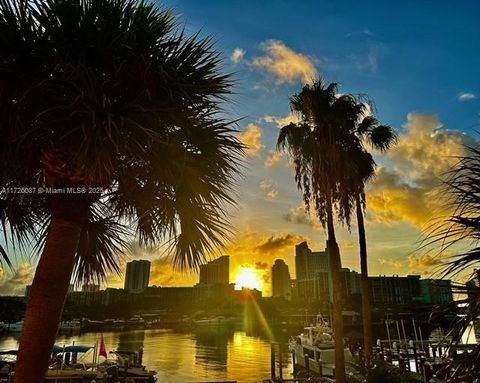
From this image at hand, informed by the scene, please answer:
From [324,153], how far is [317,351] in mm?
15279

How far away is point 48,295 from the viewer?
144 inches

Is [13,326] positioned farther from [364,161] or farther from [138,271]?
[364,161]

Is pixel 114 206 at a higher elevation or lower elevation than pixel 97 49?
lower

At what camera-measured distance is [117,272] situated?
21.7 feet

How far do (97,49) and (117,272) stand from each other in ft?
13.1

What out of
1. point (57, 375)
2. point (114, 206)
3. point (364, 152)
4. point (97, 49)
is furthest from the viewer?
point (364, 152)

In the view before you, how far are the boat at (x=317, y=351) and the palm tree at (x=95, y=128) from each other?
18.6 metres

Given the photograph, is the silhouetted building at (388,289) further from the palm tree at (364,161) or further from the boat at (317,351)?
the palm tree at (364,161)

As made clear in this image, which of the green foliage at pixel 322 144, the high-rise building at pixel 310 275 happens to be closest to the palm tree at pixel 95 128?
the green foliage at pixel 322 144

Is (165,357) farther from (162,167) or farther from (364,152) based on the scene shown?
(162,167)

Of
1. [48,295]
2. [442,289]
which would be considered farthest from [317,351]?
[442,289]

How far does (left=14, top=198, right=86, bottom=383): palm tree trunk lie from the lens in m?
3.48

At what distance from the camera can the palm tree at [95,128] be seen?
3641 millimetres

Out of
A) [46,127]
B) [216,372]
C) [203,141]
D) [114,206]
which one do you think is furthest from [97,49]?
[216,372]
